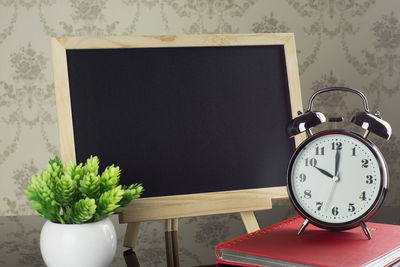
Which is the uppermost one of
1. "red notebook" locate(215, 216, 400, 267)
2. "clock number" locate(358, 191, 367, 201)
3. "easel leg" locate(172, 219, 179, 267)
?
"clock number" locate(358, 191, 367, 201)

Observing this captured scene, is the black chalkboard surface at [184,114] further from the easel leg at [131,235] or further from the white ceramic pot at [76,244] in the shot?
the white ceramic pot at [76,244]

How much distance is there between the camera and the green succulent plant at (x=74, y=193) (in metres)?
0.82

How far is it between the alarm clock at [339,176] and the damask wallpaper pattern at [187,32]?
1409mm

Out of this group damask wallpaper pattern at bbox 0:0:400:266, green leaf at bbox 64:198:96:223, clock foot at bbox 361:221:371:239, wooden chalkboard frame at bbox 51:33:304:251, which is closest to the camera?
green leaf at bbox 64:198:96:223

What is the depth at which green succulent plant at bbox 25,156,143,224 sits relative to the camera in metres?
0.82

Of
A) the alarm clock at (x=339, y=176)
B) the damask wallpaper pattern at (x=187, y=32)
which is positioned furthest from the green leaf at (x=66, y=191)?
the damask wallpaper pattern at (x=187, y=32)

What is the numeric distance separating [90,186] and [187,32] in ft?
5.88

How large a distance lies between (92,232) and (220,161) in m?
0.41

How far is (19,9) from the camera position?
2400mm

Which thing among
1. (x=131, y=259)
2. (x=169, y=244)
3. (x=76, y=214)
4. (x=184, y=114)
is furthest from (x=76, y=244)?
(x=184, y=114)

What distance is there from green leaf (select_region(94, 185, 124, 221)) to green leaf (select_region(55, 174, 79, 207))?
5 centimetres

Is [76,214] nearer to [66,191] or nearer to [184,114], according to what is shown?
[66,191]

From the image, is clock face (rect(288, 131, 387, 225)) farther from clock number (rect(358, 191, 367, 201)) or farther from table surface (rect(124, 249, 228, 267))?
table surface (rect(124, 249, 228, 267))

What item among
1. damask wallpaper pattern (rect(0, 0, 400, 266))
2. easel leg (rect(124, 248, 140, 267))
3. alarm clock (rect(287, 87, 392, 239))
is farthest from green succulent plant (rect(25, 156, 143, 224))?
damask wallpaper pattern (rect(0, 0, 400, 266))
